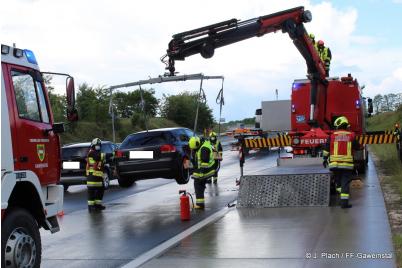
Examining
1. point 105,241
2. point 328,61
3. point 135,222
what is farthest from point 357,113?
point 105,241

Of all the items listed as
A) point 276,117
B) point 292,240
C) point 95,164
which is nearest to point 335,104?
point 276,117

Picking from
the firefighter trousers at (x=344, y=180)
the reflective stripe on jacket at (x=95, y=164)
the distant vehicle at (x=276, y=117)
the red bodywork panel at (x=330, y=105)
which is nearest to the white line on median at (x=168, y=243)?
the firefighter trousers at (x=344, y=180)

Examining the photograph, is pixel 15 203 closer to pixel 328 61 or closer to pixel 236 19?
pixel 236 19

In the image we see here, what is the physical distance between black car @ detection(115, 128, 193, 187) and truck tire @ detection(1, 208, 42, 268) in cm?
841

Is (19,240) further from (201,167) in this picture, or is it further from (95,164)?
(95,164)

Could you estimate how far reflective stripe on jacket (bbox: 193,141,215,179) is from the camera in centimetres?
1131

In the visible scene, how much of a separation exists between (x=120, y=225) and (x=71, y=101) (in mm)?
3830

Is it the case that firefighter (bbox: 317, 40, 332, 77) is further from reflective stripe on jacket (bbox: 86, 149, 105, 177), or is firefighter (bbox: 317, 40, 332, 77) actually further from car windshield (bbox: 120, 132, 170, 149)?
reflective stripe on jacket (bbox: 86, 149, 105, 177)

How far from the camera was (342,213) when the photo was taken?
31.0 ft

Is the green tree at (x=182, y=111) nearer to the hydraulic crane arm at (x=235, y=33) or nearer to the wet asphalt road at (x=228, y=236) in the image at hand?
the hydraulic crane arm at (x=235, y=33)

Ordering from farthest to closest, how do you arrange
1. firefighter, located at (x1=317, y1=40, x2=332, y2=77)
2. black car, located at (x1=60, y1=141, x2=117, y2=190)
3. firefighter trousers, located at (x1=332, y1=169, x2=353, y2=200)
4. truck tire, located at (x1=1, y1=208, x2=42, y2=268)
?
black car, located at (x1=60, y1=141, x2=117, y2=190) → firefighter, located at (x1=317, y1=40, x2=332, y2=77) → firefighter trousers, located at (x1=332, y1=169, x2=353, y2=200) → truck tire, located at (x1=1, y1=208, x2=42, y2=268)

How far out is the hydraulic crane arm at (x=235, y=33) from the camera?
1178cm

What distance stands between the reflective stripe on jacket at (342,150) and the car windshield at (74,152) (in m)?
8.21

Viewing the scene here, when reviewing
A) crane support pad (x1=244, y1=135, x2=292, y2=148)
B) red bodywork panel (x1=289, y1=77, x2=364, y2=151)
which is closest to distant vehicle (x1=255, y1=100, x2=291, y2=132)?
red bodywork panel (x1=289, y1=77, x2=364, y2=151)
